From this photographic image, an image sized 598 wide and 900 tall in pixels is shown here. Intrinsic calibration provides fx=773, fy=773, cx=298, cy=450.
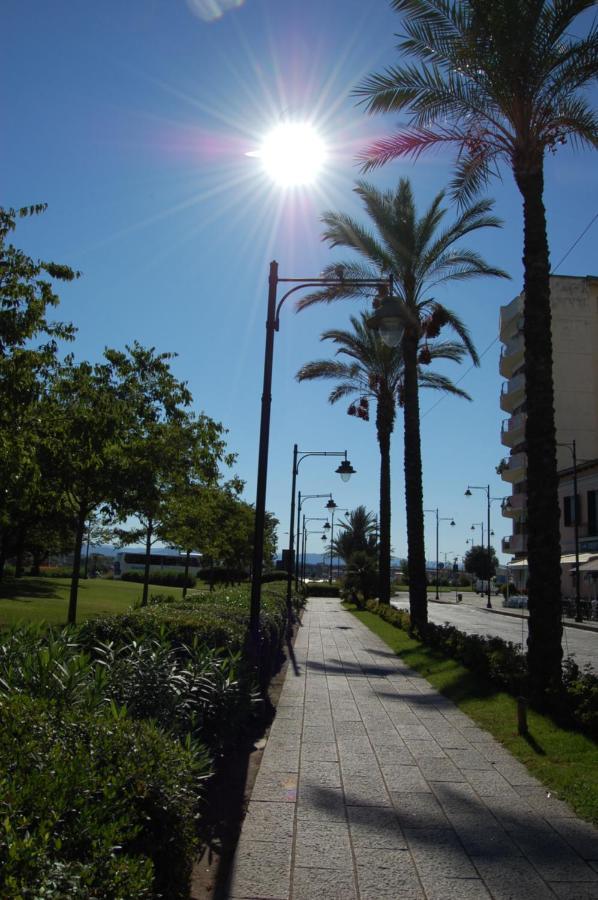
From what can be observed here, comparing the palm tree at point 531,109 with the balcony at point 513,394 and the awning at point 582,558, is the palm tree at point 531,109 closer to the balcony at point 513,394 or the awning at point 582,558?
the awning at point 582,558

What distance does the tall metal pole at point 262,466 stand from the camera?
9930 millimetres

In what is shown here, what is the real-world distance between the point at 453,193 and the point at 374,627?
15.0m

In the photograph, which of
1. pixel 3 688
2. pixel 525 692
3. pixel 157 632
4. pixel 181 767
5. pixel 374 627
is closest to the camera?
pixel 181 767

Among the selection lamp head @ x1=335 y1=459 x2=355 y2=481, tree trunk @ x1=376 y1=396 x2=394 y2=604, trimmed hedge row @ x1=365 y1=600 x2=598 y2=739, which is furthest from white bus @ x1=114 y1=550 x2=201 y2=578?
trimmed hedge row @ x1=365 y1=600 x2=598 y2=739

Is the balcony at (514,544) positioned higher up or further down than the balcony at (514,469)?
further down

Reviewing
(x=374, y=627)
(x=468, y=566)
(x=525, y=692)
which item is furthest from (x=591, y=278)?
(x=468, y=566)

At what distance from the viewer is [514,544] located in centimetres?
6281

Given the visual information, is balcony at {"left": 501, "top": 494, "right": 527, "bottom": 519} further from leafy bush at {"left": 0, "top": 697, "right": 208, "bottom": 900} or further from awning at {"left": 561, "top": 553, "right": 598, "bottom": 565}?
leafy bush at {"left": 0, "top": 697, "right": 208, "bottom": 900}

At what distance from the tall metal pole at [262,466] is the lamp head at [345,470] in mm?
13506

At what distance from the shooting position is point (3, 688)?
15.7 ft

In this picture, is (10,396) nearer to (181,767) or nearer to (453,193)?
(181,767)

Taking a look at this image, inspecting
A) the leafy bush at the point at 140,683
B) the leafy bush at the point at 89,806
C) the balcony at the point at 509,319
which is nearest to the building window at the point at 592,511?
the balcony at the point at 509,319

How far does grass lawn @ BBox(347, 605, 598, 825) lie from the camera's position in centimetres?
629

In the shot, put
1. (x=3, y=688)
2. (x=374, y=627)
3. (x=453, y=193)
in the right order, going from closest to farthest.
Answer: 1. (x=3, y=688)
2. (x=453, y=193)
3. (x=374, y=627)
